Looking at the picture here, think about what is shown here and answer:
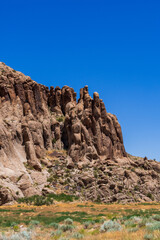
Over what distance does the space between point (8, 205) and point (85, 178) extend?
1853 cm

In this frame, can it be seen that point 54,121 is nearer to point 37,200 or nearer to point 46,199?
point 46,199

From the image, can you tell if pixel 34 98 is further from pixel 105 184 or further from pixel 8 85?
pixel 105 184

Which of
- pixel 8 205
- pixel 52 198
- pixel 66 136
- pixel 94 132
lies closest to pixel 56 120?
pixel 66 136

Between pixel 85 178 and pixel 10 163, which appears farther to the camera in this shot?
pixel 85 178

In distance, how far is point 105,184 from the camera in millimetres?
49188

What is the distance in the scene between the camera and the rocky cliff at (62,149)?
4684 centimetres

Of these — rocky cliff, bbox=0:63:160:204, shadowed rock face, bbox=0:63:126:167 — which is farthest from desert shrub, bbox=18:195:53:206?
shadowed rock face, bbox=0:63:126:167

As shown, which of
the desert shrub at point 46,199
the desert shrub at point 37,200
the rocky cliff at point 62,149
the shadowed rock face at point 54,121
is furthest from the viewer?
the shadowed rock face at point 54,121

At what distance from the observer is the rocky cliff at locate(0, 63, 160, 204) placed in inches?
1844

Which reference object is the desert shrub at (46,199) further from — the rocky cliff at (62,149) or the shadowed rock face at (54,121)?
the shadowed rock face at (54,121)

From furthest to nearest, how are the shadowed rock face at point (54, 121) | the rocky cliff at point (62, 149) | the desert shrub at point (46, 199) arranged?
the shadowed rock face at point (54, 121) < the rocky cliff at point (62, 149) < the desert shrub at point (46, 199)

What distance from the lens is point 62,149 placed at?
2436 inches

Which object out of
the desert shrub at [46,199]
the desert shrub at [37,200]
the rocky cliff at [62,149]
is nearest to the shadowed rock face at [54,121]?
the rocky cliff at [62,149]

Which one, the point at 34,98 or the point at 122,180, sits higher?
the point at 34,98
